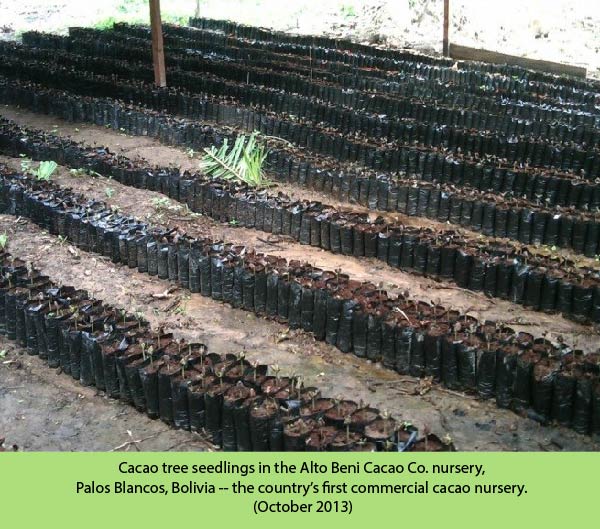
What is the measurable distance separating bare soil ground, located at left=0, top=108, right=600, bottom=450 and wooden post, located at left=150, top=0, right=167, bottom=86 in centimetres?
548

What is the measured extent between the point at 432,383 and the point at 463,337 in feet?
1.49

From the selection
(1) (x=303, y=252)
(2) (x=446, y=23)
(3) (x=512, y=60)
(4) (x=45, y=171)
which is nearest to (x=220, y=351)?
(1) (x=303, y=252)

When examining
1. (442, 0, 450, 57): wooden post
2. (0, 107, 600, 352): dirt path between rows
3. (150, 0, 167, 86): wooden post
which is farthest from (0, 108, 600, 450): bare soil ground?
(442, 0, 450, 57): wooden post

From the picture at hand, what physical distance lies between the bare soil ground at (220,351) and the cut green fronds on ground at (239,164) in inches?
48.6

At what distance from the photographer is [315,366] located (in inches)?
251

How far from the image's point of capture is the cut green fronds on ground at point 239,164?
10047mm

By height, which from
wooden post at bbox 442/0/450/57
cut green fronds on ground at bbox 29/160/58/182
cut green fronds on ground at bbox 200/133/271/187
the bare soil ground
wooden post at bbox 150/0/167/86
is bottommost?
the bare soil ground

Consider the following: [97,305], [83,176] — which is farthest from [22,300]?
[83,176]

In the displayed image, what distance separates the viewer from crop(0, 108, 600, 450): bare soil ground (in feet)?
18.0

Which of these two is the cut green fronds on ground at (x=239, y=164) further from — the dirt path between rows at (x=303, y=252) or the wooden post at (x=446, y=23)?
the wooden post at (x=446, y=23)

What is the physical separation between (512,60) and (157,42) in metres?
8.05

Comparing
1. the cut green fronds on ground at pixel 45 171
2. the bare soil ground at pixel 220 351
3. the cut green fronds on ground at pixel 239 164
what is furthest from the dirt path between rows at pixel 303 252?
the cut green fronds on ground at pixel 239 164

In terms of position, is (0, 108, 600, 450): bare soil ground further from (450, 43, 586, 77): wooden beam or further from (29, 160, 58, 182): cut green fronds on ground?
(450, 43, 586, 77): wooden beam

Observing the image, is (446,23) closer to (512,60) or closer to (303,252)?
(512,60)
